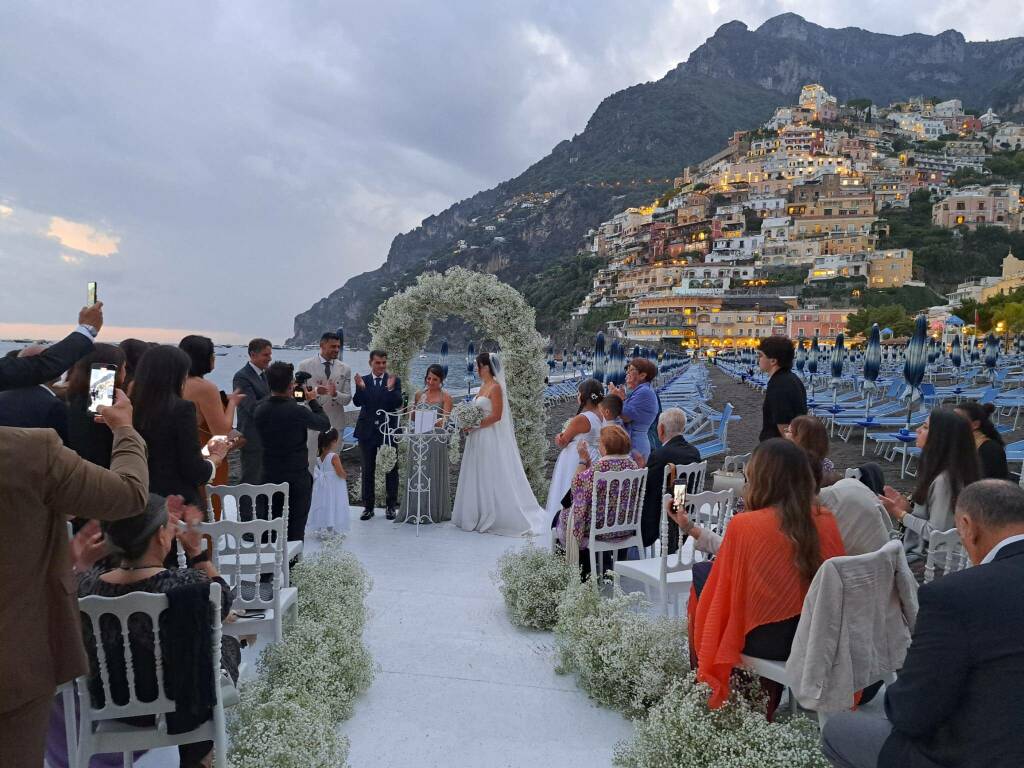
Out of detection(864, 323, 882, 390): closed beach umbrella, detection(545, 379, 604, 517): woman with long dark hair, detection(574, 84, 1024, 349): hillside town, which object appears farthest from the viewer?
detection(574, 84, 1024, 349): hillside town

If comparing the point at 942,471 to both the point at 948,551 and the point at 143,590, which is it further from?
the point at 143,590

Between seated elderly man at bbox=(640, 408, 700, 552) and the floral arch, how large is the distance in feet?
10.3

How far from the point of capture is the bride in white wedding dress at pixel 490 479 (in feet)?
22.4

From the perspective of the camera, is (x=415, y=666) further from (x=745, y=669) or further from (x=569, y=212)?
(x=569, y=212)

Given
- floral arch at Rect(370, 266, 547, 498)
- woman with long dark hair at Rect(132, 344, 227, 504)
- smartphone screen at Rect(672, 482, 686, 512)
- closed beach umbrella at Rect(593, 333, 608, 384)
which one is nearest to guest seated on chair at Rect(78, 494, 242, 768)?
woman with long dark hair at Rect(132, 344, 227, 504)

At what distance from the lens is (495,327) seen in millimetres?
7930

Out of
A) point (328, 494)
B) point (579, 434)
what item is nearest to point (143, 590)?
point (579, 434)

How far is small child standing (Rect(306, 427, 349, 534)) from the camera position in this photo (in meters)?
6.38

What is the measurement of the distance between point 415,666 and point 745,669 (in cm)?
201

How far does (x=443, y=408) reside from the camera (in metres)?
7.12

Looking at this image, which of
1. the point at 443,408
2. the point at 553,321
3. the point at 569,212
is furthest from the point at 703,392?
the point at 569,212

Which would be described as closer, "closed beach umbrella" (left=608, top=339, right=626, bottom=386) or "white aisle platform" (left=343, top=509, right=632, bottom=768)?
"white aisle platform" (left=343, top=509, right=632, bottom=768)

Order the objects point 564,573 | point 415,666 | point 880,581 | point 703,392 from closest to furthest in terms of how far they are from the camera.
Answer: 1. point 880,581
2. point 415,666
3. point 564,573
4. point 703,392

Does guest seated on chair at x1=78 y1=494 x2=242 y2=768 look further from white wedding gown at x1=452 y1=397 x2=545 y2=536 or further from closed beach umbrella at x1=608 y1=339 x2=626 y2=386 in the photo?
closed beach umbrella at x1=608 y1=339 x2=626 y2=386
